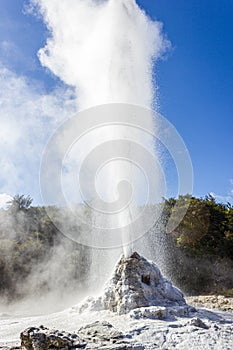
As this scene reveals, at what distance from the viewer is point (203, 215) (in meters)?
21.8

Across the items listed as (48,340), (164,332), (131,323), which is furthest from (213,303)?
(48,340)

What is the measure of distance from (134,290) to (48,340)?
328 cm

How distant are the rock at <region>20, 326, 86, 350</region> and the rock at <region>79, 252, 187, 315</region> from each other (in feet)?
8.34

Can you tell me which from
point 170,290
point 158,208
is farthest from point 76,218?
point 170,290

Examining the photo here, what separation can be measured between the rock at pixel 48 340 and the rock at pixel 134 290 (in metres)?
2.54

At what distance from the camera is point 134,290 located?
8.20 meters

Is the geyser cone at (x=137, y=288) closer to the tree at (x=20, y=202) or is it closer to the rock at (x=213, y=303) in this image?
the rock at (x=213, y=303)

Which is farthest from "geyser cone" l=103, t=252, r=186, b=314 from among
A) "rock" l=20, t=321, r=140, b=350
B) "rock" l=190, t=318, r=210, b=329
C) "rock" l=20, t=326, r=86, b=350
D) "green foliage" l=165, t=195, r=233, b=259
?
"green foliage" l=165, t=195, r=233, b=259

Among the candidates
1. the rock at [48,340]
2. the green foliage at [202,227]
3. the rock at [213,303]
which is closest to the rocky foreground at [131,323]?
the rock at [48,340]

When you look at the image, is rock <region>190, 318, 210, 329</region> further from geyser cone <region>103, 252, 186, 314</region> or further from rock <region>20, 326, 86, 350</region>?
rock <region>20, 326, 86, 350</region>

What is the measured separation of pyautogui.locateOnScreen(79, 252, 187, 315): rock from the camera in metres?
7.99

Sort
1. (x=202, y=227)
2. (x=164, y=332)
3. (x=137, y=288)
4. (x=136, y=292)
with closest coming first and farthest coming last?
(x=164, y=332)
(x=136, y=292)
(x=137, y=288)
(x=202, y=227)

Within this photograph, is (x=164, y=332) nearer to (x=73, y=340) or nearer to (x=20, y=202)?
(x=73, y=340)

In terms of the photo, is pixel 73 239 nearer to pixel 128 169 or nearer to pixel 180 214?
pixel 180 214
